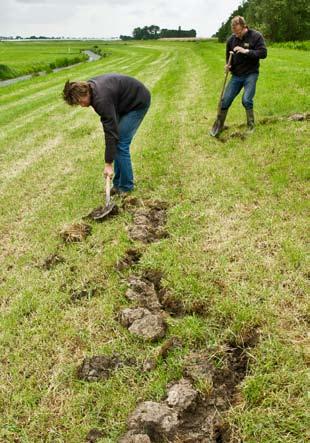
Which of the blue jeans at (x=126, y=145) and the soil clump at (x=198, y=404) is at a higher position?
the blue jeans at (x=126, y=145)

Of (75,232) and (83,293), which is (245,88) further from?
(83,293)

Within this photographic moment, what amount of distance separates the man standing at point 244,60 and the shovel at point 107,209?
3.99 metres

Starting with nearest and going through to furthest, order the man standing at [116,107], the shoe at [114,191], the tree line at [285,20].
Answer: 1. the man standing at [116,107]
2. the shoe at [114,191]
3. the tree line at [285,20]

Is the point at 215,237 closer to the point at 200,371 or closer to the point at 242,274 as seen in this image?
the point at 242,274

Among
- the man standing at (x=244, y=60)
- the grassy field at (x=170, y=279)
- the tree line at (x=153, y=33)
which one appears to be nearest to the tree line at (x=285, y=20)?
the man standing at (x=244, y=60)

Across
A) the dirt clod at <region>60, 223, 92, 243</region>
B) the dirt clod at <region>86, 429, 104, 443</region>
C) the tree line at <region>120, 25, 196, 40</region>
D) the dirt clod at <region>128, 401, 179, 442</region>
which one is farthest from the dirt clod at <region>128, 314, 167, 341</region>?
the tree line at <region>120, 25, 196, 40</region>

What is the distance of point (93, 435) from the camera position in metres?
2.69

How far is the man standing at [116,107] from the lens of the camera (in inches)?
189

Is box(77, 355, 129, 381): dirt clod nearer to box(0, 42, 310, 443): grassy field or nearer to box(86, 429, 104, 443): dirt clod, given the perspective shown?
box(0, 42, 310, 443): grassy field

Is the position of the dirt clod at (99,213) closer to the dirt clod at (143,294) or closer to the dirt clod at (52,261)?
the dirt clod at (52,261)

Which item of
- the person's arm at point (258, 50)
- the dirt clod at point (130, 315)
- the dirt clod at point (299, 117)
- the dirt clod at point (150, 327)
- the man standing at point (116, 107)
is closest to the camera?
the dirt clod at point (150, 327)

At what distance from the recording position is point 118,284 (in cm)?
414

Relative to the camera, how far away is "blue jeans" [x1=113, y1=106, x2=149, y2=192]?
5.69m

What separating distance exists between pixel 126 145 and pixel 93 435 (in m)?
4.00
